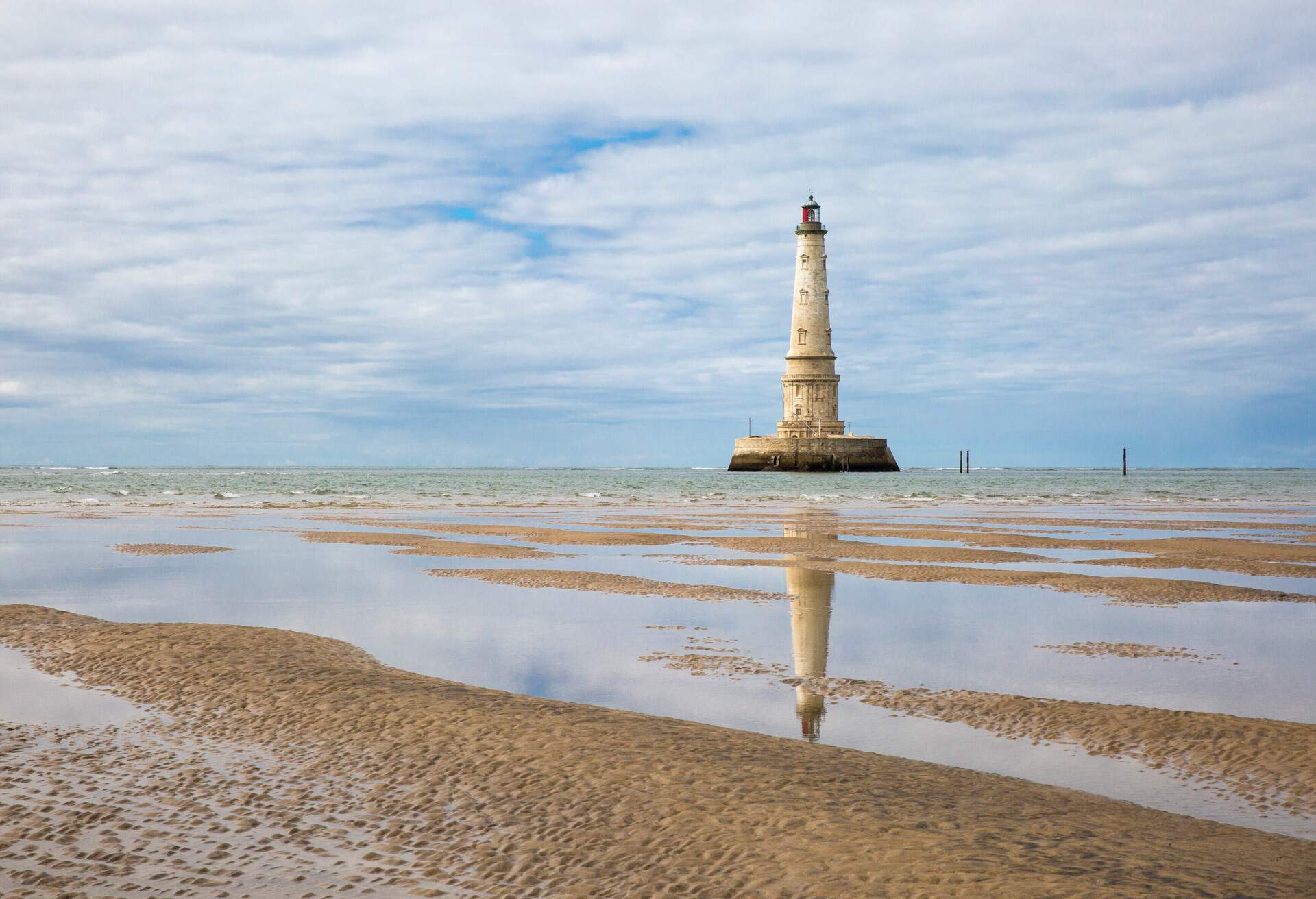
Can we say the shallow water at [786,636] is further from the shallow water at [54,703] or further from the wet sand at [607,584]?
→ the shallow water at [54,703]

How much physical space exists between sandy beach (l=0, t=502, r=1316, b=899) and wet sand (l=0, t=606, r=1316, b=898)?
0.02 metres

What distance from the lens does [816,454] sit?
3538 inches

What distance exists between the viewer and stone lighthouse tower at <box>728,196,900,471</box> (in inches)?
3447

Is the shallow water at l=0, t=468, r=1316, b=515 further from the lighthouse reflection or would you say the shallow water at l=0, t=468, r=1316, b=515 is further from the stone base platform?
the lighthouse reflection

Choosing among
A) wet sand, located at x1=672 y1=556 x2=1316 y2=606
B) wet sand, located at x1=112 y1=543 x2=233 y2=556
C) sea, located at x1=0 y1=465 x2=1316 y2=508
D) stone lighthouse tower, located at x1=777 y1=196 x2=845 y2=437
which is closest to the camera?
wet sand, located at x1=672 y1=556 x2=1316 y2=606

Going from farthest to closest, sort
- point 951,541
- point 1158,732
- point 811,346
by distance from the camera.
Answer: point 811,346
point 951,541
point 1158,732

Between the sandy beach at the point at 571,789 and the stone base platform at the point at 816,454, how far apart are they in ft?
261

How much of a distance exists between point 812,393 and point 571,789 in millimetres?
84555

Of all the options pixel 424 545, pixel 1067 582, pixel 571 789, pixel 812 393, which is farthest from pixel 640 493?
pixel 571 789

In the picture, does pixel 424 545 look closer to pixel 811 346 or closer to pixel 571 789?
pixel 571 789

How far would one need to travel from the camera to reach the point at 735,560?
1967 cm

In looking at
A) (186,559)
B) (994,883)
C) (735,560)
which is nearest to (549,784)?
(994,883)

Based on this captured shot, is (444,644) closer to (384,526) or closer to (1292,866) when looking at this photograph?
(1292,866)

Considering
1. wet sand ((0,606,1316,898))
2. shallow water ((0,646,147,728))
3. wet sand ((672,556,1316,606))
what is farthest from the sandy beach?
wet sand ((672,556,1316,606))
